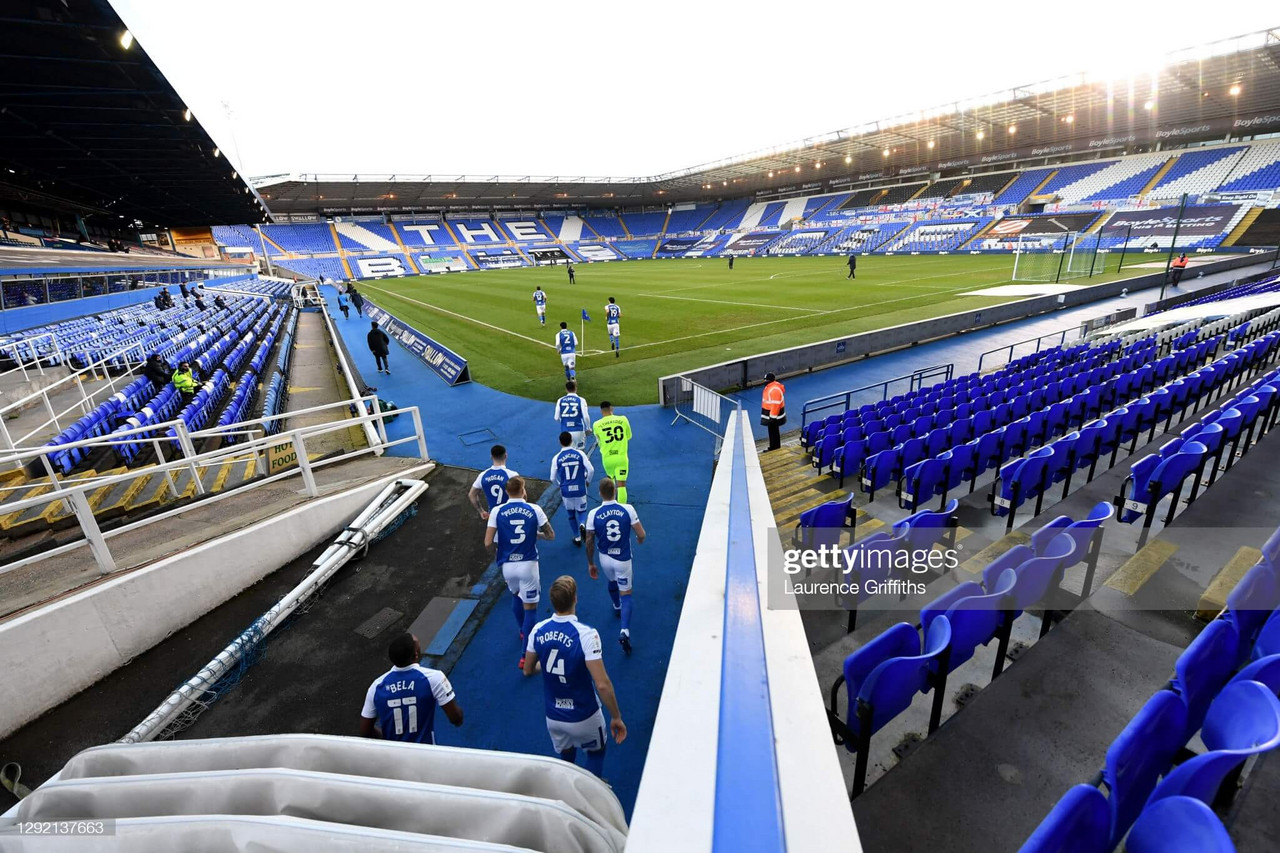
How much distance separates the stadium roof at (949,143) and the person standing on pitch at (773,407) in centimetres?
3832

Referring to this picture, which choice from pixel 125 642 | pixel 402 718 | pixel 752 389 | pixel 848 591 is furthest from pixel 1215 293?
pixel 125 642

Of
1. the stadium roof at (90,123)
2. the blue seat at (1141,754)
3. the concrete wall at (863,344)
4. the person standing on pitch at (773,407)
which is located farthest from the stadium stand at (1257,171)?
the stadium roof at (90,123)

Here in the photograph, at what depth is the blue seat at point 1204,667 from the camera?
111 inches

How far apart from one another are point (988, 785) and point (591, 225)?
291ft

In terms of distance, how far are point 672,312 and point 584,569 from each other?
2061 cm

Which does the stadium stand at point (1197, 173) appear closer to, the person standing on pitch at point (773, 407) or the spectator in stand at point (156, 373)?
the person standing on pitch at point (773, 407)

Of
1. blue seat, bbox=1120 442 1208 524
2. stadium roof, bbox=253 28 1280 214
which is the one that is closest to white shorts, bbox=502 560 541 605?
blue seat, bbox=1120 442 1208 524

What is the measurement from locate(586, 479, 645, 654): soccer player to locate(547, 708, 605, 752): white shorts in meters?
1.50

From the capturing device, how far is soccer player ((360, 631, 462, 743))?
3168mm

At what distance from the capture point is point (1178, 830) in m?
1.85

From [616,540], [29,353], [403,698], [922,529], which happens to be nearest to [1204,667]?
[922,529]

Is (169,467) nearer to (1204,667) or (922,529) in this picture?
(922,529)

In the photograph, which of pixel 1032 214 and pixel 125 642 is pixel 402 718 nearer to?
pixel 125 642

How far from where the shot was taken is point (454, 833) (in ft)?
4.92
